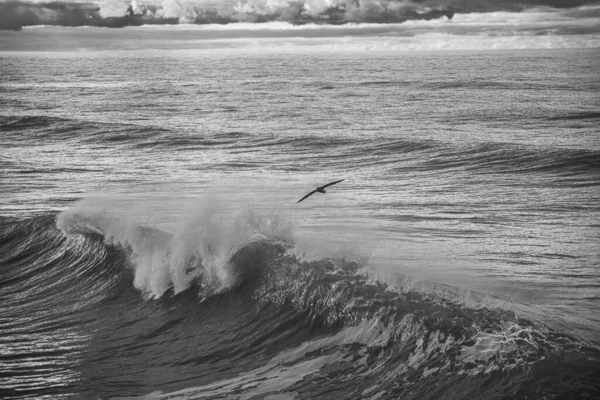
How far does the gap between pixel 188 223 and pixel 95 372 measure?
14.1 ft

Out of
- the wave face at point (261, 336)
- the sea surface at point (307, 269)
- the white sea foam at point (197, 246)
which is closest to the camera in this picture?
the wave face at point (261, 336)

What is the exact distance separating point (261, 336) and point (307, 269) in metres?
1.47

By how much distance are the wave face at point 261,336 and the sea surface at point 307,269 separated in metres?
0.03

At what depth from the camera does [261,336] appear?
30.9 ft

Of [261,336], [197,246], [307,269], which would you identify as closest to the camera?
[261,336]

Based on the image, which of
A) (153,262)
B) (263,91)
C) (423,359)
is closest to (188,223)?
(153,262)

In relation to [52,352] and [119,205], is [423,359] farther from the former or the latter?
[119,205]

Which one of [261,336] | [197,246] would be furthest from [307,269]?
[197,246]

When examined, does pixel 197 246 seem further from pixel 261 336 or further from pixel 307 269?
pixel 261 336

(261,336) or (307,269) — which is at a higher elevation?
(307,269)

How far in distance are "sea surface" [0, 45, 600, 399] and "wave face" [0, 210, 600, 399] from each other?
0.03 m

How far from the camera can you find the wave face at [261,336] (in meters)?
7.02

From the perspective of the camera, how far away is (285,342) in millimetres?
9102

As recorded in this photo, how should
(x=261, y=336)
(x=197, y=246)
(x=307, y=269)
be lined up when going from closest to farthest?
(x=261, y=336)
(x=307, y=269)
(x=197, y=246)
